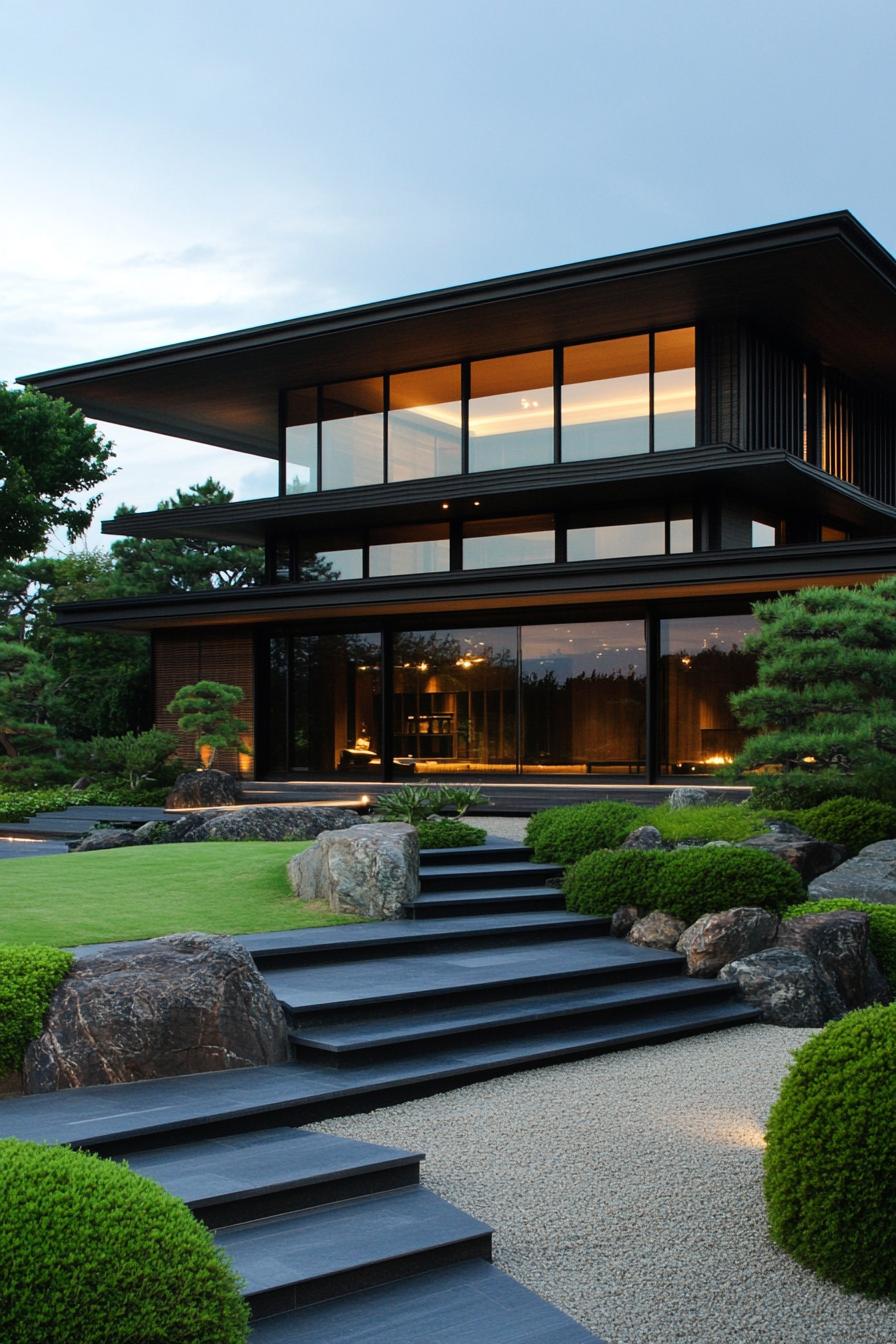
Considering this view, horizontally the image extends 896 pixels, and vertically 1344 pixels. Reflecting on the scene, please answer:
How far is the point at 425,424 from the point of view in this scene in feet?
80.4

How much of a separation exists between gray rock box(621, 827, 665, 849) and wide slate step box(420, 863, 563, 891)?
79cm

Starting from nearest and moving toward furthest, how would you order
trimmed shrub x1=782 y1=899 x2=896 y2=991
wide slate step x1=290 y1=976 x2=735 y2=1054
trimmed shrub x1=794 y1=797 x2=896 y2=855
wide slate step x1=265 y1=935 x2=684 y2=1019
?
wide slate step x1=290 y1=976 x2=735 y2=1054 < wide slate step x1=265 y1=935 x2=684 y2=1019 < trimmed shrub x1=782 y1=899 x2=896 y2=991 < trimmed shrub x1=794 y1=797 x2=896 y2=855

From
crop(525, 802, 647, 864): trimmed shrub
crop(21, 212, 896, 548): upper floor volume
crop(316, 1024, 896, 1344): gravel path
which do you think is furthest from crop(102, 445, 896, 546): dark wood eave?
crop(316, 1024, 896, 1344): gravel path

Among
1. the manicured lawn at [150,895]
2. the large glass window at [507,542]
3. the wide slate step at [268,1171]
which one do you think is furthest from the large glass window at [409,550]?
the wide slate step at [268,1171]

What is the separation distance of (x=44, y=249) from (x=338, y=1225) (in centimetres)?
10795

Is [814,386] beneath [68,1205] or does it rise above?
above

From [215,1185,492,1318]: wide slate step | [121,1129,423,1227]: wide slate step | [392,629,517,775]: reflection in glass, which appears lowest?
[215,1185,492,1318]: wide slate step

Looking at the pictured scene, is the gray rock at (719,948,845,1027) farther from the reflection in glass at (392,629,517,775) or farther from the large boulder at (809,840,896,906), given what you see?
the reflection in glass at (392,629,517,775)

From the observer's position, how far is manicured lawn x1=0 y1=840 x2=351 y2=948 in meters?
8.79

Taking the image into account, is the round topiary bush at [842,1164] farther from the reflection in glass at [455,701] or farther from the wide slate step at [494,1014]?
A: the reflection in glass at [455,701]

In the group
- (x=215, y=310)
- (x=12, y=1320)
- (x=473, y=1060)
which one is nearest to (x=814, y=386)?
(x=473, y=1060)

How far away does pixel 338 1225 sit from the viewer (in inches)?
192

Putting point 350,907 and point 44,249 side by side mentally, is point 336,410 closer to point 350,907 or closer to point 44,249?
point 350,907

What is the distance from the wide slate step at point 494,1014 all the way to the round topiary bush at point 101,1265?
3260 mm
